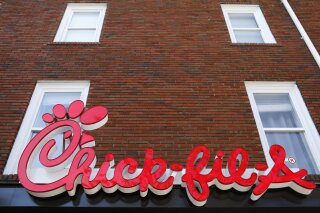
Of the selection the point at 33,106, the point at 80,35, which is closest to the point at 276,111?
the point at 33,106

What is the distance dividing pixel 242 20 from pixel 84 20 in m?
5.09

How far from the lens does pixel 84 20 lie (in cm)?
1005

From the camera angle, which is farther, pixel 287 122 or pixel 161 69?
pixel 161 69

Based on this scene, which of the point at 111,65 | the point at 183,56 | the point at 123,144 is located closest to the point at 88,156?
the point at 123,144

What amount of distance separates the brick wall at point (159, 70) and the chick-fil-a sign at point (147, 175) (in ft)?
2.74

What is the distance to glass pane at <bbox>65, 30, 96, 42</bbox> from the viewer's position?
934 cm

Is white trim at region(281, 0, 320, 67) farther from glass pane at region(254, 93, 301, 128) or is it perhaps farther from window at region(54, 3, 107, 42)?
window at region(54, 3, 107, 42)

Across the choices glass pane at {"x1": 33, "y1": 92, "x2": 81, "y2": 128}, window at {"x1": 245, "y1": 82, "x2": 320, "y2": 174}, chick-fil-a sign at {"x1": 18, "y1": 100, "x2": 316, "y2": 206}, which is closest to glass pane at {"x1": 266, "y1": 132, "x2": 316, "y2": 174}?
window at {"x1": 245, "y1": 82, "x2": 320, "y2": 174}

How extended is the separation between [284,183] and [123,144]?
3209 millimetres

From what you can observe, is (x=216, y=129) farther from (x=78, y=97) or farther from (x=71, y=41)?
(x=71, y=41)

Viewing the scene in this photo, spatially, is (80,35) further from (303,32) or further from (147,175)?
(303,32)

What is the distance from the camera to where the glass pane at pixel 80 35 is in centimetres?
934
